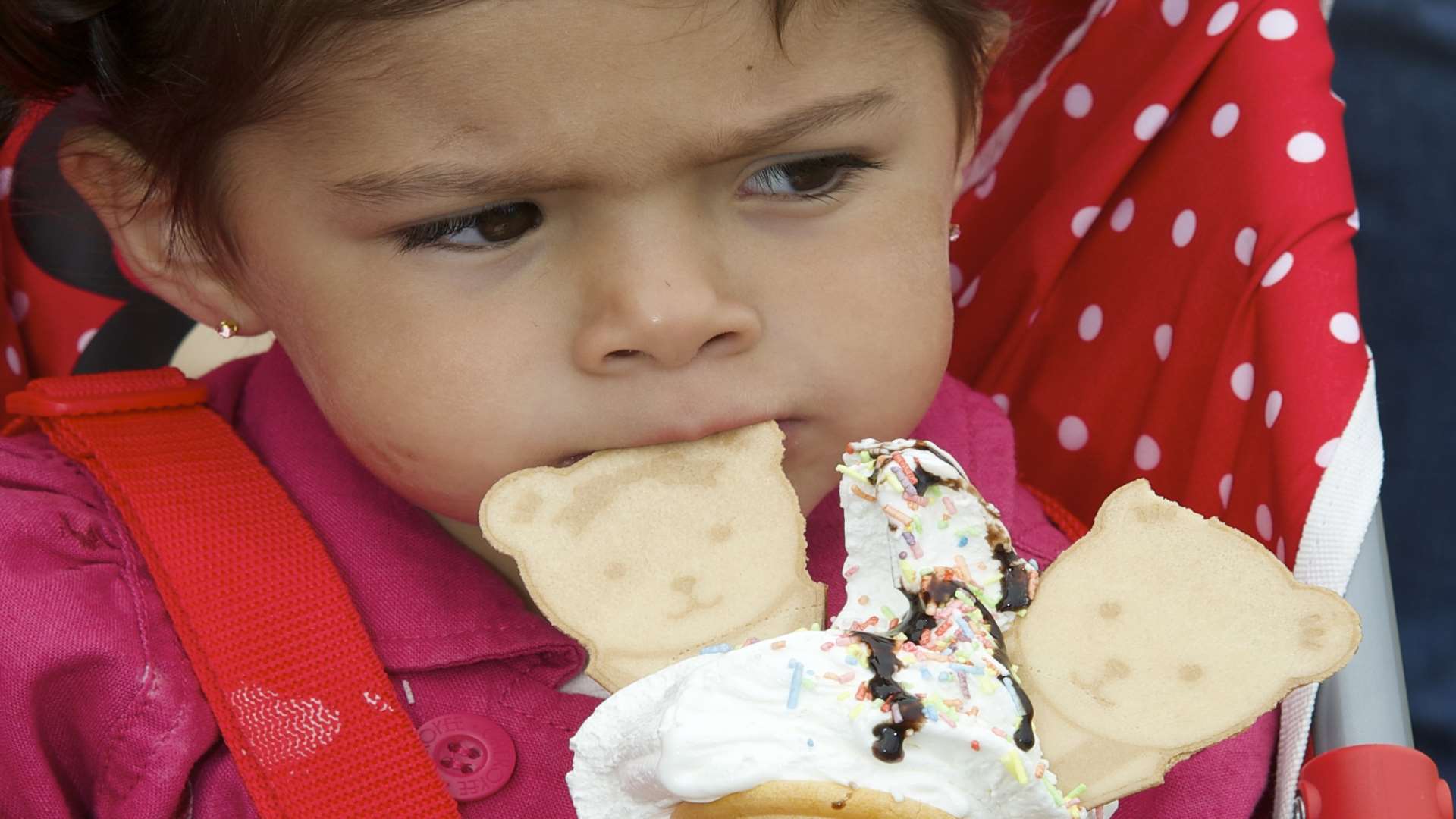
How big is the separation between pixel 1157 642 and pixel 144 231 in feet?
2.48

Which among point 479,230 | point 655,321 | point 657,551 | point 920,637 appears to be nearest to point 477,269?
point 479,230

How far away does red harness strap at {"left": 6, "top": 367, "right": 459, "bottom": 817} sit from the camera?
87 centimetres

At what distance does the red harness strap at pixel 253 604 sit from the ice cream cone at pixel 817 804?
1.19 ft

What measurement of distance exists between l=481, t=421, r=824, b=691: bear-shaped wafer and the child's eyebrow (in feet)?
0.52

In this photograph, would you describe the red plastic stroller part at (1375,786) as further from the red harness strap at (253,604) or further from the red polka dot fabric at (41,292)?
the red polka dot fabric at (41,292)

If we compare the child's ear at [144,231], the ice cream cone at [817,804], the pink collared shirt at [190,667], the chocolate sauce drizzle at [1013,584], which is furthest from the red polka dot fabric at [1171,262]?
the child's ear at [144,231]

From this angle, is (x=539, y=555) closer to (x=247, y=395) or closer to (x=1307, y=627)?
(x=1307, y=627)

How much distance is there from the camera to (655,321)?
81 centimetres

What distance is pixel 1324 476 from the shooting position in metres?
0.98

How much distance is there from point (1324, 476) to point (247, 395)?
788 millimetres

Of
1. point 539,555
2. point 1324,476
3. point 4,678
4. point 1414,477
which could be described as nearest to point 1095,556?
point 539,555

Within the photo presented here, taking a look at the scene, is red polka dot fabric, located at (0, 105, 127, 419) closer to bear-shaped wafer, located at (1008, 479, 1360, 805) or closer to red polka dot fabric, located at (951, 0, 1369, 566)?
red polka dot fabric, located at (951, 0, 1369, 566)

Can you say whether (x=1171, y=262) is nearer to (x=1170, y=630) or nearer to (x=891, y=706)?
(x=1170, y=630)

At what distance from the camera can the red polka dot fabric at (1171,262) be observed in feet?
3.50
